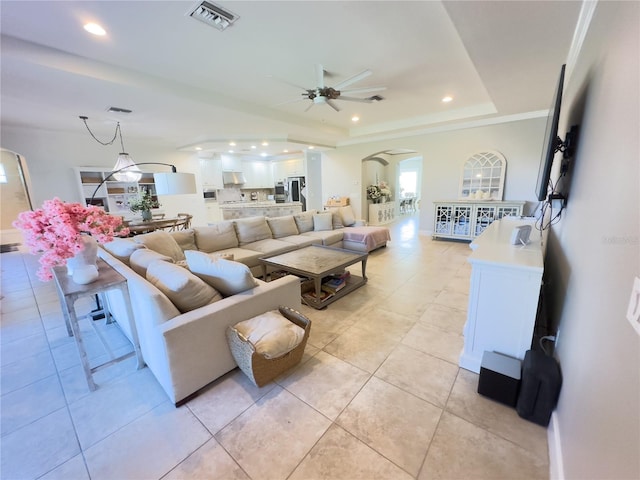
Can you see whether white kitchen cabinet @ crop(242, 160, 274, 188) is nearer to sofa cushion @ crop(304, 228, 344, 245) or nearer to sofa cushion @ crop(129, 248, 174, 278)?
sofa cushion @ crop(304, 228, 344, 245)

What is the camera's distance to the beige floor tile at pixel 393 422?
130 cm

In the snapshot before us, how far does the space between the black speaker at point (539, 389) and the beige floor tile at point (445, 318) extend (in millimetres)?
862

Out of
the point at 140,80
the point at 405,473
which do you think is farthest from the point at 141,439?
the point at 140,80

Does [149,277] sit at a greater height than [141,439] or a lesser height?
greater

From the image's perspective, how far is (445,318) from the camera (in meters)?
2.56

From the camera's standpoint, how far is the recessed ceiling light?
7.06 feet

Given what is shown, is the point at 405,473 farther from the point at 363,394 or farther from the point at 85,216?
the point at 85,216

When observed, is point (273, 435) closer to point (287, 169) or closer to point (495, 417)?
point (495, 417)

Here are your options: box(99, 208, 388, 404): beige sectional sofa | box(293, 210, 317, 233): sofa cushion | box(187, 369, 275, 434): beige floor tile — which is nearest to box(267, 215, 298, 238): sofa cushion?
box(293, 210, 317, 233): sofa cushion

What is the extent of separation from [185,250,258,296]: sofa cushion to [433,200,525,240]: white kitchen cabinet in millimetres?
5127

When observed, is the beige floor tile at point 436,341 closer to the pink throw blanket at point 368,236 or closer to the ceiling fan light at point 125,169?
the pink throw blanket at point 368,236

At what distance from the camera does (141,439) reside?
4.56ft

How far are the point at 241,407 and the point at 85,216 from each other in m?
1.66

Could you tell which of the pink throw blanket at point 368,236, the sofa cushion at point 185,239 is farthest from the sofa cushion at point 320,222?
the sofa cushion at point 185,239
